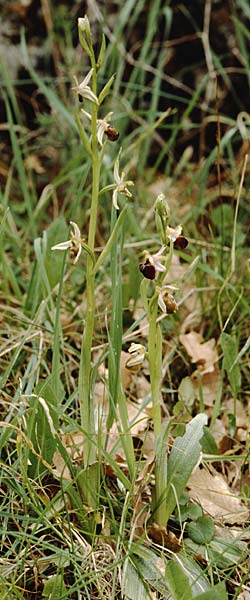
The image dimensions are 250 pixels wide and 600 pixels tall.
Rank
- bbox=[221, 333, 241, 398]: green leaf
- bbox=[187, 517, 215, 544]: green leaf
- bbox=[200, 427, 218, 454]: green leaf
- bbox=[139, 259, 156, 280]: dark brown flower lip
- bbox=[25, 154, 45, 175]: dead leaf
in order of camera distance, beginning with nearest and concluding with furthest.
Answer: bbox=[139, 259, 156, 280]: dark brown flower lip
bbox=[187, 517, 215, 544]: green leaf
bbox=[200, 427, 218, 454]: green leaf
bbox=[221, 333, 241, 398]: green leaf
bbox=[25, 154, 45, 175]: dead leaf

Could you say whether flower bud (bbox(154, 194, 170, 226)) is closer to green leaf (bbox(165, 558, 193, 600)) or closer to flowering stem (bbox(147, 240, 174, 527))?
flowering stem (bbox(147, 240, 174, 527))

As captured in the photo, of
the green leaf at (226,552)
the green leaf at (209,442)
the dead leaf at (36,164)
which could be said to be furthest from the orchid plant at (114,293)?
the dead leaf at (36,164)

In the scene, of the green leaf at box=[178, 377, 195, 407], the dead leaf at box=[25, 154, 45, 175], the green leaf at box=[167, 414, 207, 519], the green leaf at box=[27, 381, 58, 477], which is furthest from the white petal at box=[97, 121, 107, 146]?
the dead leaf at box=[25, 154, 45, 175]

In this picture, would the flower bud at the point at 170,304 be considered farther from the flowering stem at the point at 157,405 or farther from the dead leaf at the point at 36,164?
the dead leaf at the point at 36,164

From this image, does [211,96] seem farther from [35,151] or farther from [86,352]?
[86,352]

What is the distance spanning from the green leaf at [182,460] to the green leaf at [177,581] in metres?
0.13

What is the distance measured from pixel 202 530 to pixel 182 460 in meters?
0.16

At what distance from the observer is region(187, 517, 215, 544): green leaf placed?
1.53 m

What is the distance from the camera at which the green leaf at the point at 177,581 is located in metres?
1.37

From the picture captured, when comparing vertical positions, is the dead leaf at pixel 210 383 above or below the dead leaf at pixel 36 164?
below

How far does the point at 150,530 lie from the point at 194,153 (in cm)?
191

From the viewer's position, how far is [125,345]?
2.05 metres

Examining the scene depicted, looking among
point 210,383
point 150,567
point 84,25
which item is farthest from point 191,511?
point 84,25

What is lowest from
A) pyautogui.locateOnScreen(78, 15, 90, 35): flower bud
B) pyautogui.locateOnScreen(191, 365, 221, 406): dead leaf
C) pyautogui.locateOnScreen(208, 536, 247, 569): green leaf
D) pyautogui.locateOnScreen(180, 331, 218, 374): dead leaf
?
pyautogui.locateOnScreen(208, 536, 247, 569): green leaf
